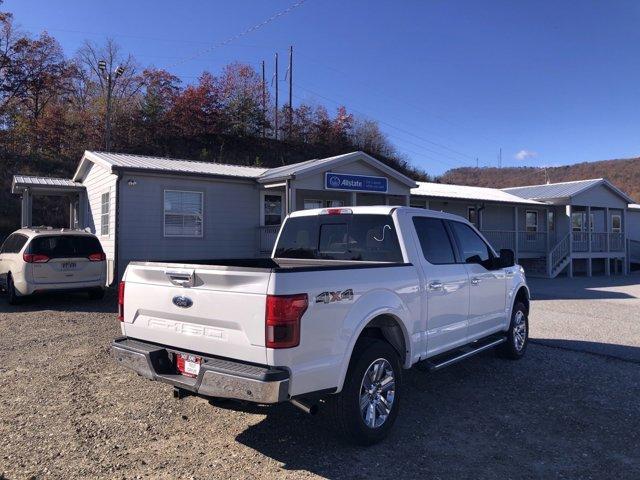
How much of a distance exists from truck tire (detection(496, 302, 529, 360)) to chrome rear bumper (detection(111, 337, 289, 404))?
14.5 ft

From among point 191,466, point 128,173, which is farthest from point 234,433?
point 128,173

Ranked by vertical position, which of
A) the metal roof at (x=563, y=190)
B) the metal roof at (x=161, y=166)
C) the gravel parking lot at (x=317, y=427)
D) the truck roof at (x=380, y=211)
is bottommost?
the gravel parking lot at (x=317, y=427)

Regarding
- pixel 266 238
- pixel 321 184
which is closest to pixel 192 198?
pixel 266 238

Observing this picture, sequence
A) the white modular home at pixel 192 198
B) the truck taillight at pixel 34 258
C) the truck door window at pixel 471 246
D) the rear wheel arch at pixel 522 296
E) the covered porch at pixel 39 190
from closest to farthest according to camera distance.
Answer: the truck door window at pixel 471 246 < the rear wheel arch at pixel 522 296 < the truck taillight at pixel 34 258 < the white modular home at pixel 192 198 < the covered porch at pixel 39 190

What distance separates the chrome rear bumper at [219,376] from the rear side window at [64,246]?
772 cm

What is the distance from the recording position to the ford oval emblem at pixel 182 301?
395cm

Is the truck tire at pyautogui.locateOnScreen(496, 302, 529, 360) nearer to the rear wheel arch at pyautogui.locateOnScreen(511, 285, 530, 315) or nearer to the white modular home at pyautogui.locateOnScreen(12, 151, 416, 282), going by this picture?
the rear wheel arch at pyautogui.locateOnScreen(511, 285, 530, 315)

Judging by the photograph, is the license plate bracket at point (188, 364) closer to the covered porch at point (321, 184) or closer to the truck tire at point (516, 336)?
the truck tire at point (516, 336)

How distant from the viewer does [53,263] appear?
1077 centimetres

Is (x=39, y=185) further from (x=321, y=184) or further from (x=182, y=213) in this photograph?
(x=321, y=184)

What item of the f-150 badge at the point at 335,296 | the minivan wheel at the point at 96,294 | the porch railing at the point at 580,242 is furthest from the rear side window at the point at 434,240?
the porch railing at the point at 580,242

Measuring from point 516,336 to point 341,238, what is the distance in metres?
3.18

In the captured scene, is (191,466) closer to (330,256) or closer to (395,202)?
(330,256)

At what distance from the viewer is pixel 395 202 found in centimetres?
2011
